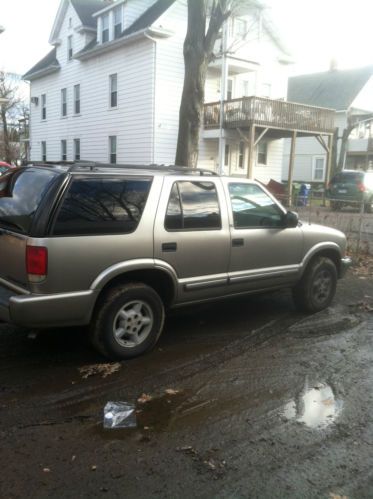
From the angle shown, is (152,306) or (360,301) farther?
(360,301)

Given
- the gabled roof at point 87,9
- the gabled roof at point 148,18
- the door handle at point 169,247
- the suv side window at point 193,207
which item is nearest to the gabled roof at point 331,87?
the gabled roof at point 87,9

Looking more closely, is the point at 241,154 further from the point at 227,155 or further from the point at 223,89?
the point at 223,89

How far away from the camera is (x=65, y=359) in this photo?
15.0 feet

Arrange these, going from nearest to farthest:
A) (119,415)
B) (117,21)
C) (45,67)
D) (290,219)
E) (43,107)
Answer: (119,415), (290,219), (117,21), (45,67), (43,107)

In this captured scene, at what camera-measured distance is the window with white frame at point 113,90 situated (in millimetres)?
23266

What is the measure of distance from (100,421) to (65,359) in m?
1.20

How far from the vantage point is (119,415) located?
3.59 meters

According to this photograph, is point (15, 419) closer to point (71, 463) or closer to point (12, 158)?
point (71, 463)

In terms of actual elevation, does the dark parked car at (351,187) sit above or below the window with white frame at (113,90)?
below

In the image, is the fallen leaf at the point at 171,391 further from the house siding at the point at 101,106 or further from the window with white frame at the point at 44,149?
the window with white frame at the point at 44,149

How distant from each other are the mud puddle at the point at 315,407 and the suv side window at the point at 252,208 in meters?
1.91

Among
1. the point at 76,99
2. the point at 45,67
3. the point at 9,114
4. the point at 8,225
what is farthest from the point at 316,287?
the point at 9,114

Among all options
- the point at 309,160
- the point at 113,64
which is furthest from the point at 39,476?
the point at 309,160

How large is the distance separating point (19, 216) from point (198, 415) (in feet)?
7.15
